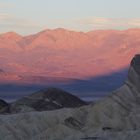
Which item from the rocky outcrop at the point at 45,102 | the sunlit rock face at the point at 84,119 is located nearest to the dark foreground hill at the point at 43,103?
the rocky outcrop at the point at 45,102

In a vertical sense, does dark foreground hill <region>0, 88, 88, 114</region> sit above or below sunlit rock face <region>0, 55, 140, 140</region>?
below

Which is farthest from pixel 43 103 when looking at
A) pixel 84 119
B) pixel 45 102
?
pixel 84 119

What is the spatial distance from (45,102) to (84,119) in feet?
62.7

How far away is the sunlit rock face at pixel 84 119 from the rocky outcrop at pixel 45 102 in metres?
12.5

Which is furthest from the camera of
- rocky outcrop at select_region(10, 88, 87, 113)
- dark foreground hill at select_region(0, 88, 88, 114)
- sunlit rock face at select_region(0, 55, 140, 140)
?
rocky outcrop at select_region(10, 88, 87, 113)

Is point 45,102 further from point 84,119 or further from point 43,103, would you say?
point 84,119

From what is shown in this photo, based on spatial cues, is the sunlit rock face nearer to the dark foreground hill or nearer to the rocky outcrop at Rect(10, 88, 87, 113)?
the dark foreground hill

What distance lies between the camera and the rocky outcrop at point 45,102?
183ft

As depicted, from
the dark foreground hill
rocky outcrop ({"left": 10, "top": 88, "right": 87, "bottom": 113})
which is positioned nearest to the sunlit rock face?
the dark foreground hill

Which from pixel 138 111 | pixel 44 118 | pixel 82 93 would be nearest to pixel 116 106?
pixel 138 111

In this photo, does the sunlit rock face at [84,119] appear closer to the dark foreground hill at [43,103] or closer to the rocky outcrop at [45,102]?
the dark foreground hill at [43,103]

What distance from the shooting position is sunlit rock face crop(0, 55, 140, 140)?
38.1 metres

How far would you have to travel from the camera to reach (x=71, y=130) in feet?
127

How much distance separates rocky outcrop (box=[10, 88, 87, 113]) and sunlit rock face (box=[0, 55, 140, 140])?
493 inches
